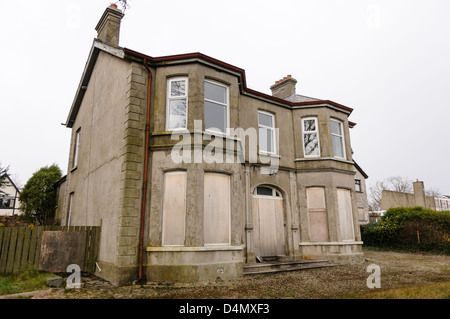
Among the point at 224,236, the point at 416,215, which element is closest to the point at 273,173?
the point at 224,236

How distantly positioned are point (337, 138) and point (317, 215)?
409 cm

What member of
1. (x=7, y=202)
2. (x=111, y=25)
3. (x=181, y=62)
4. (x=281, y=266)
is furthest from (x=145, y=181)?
(x=7, y=202)

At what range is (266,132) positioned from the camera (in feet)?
45.8

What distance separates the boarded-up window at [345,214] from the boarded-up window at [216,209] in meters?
6.36

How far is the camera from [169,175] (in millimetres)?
9930

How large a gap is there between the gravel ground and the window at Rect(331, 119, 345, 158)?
5.83 metres

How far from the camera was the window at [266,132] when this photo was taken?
1370 centimetres

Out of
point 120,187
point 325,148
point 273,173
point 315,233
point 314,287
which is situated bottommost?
point 314,287

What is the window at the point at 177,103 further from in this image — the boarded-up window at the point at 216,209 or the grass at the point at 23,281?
the grass at the point at 23,281

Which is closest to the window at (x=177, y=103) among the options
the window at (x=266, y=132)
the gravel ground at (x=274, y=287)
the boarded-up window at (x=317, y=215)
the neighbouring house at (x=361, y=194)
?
the window at (x=266, y=132)

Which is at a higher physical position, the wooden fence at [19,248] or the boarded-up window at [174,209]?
the boarded-up window at [174,209]

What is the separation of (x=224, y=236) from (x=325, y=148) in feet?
23.2

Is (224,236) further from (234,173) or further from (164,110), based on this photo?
(164,110)
